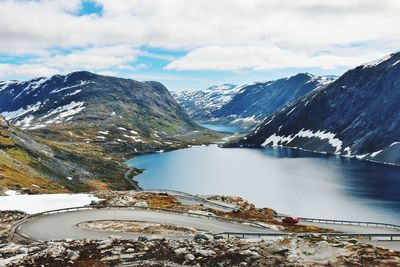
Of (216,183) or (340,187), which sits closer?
(340,187)

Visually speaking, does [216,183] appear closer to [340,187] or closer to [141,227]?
[340,187]

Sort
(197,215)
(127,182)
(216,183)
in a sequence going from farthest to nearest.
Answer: (127,182)
(216,183)
(197,215)

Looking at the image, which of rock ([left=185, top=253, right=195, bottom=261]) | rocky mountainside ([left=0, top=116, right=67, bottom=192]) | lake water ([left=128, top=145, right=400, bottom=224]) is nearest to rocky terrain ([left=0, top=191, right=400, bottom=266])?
rock ([left=185, top=253, right=195, bottom=261])

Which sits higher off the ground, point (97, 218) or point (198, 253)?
point (97, 218)

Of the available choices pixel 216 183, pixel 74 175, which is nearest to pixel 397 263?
pixel 216 183

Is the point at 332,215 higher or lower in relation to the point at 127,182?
lower

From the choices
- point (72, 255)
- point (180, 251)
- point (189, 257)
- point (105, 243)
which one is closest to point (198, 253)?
point (189, 257)

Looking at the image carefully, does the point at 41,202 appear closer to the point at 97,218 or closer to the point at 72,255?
the point at 97,218

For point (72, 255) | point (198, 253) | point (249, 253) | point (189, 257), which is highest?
point (249, 253)

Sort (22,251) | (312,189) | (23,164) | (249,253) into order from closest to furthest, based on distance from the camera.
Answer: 1. (249,253)
2. (22,251)
3. (23,164)
4. (312,189)

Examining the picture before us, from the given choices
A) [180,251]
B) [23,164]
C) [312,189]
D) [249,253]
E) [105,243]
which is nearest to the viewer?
[249,253]
